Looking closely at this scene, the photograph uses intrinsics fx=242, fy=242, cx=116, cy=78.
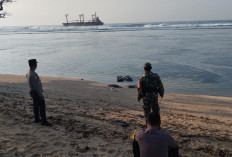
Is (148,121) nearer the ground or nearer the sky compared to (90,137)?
nearer the sky

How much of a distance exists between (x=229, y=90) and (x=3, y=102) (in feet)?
37.9

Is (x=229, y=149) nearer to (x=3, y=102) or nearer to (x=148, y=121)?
(x=148, y=121)

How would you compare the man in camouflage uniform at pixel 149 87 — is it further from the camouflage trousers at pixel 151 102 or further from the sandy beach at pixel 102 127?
the sandy beach at pixel 102 127

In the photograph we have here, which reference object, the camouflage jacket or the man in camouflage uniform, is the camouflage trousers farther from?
the camouflage jacket

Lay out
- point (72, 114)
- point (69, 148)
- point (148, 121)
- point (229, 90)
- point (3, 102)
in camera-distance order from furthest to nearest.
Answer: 1. point (229, 90)
2. point (3, 102)
3. point (72, 114)
4. point (69, 148)
5. point (148, 121)

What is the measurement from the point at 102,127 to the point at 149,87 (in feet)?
6.14

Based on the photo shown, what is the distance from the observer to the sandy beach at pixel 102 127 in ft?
17.2

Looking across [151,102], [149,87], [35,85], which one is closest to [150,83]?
[149,87]

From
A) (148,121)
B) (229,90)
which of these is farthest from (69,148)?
(229,90)

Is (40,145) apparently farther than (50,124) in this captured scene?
No

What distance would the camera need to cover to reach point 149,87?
556 centimetres

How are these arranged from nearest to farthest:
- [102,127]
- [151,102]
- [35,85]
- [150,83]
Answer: [150,83]
[151,102]
[35,85]
[102,127]

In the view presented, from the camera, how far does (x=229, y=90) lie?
1361cm

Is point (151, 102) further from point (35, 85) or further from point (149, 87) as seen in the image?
point (35, 85)
